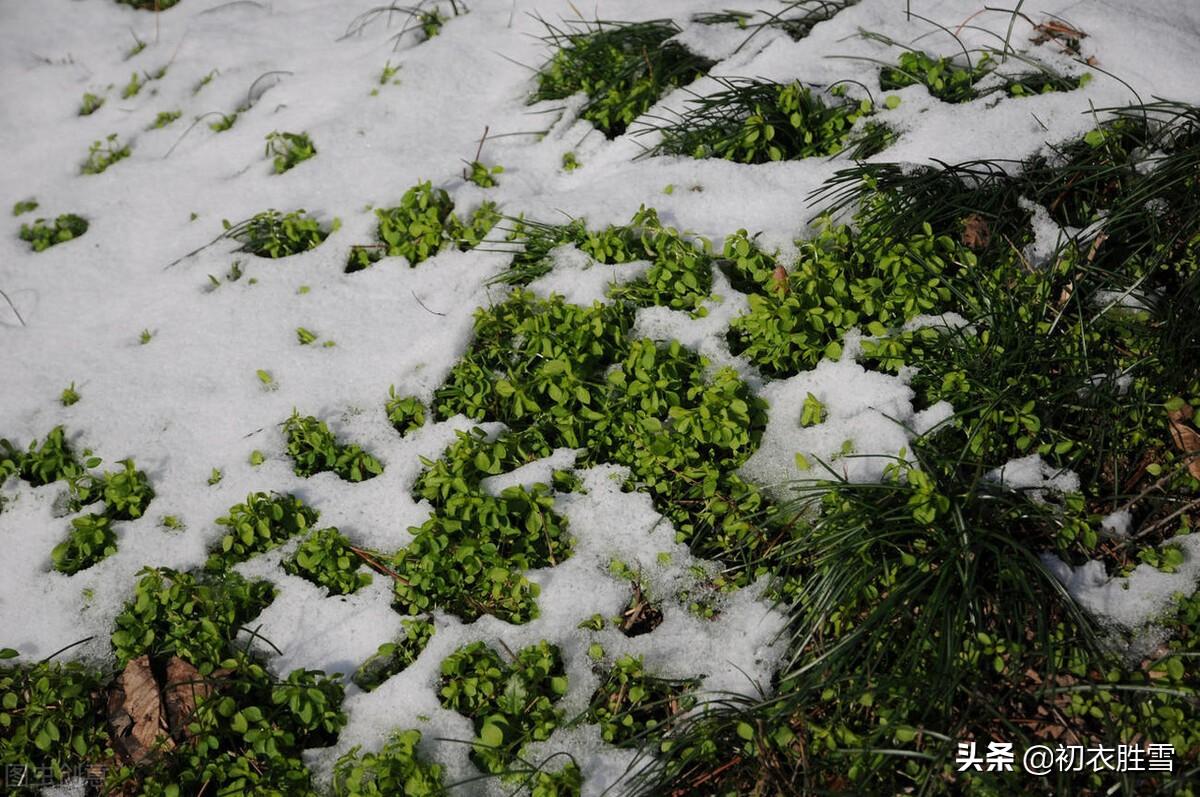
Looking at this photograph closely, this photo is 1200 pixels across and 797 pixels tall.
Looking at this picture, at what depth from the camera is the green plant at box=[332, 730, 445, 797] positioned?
250cm

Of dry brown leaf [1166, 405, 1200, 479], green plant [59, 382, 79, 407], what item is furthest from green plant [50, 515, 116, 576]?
dry brown leaf [1166, 405, 1200, 479]

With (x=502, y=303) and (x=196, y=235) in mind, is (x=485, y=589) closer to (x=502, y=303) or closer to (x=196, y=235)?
(x=502, y=303)

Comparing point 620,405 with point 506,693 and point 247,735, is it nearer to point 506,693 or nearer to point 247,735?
point 506,693

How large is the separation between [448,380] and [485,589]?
3.35 ft

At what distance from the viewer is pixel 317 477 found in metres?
3.43

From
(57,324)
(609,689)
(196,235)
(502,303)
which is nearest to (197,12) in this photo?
(196,235)

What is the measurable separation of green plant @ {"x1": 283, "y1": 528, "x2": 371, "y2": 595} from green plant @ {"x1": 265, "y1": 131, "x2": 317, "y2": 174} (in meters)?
2.61

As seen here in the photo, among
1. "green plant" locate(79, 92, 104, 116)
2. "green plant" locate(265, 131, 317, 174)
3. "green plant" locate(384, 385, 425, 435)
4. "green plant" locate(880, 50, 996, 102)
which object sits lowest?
"green plant" locate(384, 385, 425, 435)

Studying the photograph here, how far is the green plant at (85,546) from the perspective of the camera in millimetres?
3205

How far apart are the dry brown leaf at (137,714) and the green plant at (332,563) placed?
63 cm

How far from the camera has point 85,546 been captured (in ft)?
10.5

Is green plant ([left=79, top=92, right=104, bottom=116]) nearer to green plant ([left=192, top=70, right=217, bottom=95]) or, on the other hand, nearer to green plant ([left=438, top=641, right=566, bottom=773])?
green plant ([left=192, top=70, right=217, bottom=95])

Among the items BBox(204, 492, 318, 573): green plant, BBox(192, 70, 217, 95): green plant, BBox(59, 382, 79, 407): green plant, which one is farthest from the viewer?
BBox(192, 70, 217, 95): green plant

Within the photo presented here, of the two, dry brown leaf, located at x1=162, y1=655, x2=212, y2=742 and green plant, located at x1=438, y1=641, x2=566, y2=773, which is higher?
green plant, located at x1=438, y1=641, x2=566, y2=773
